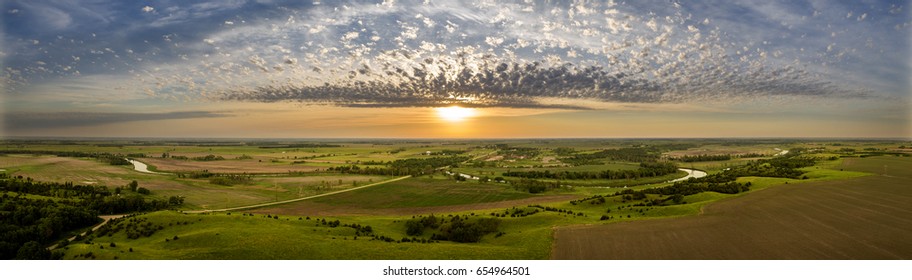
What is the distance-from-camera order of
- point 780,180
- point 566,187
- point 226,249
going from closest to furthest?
1. point 226,249
2. point 780,180
3. point 566,187

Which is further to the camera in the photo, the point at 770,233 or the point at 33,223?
the point at 33,223

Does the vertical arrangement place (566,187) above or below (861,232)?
below

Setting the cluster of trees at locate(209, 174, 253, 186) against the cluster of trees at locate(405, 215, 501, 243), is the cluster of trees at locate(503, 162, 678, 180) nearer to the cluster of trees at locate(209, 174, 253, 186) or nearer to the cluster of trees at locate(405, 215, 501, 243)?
the cluster of trees at locate(209, 174, 253, 186)

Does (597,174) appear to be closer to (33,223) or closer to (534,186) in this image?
(534,186)

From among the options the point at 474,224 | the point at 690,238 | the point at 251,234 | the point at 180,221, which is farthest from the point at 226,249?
the point at 690,238

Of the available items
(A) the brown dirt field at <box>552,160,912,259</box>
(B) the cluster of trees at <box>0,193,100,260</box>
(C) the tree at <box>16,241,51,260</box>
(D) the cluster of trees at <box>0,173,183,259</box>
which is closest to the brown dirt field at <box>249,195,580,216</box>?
(D) the cluster of trees at <box>0,173,183,259</box>

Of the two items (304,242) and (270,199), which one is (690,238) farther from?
(270,199)

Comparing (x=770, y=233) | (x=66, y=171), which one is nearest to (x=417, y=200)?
(x=770, y=233)
